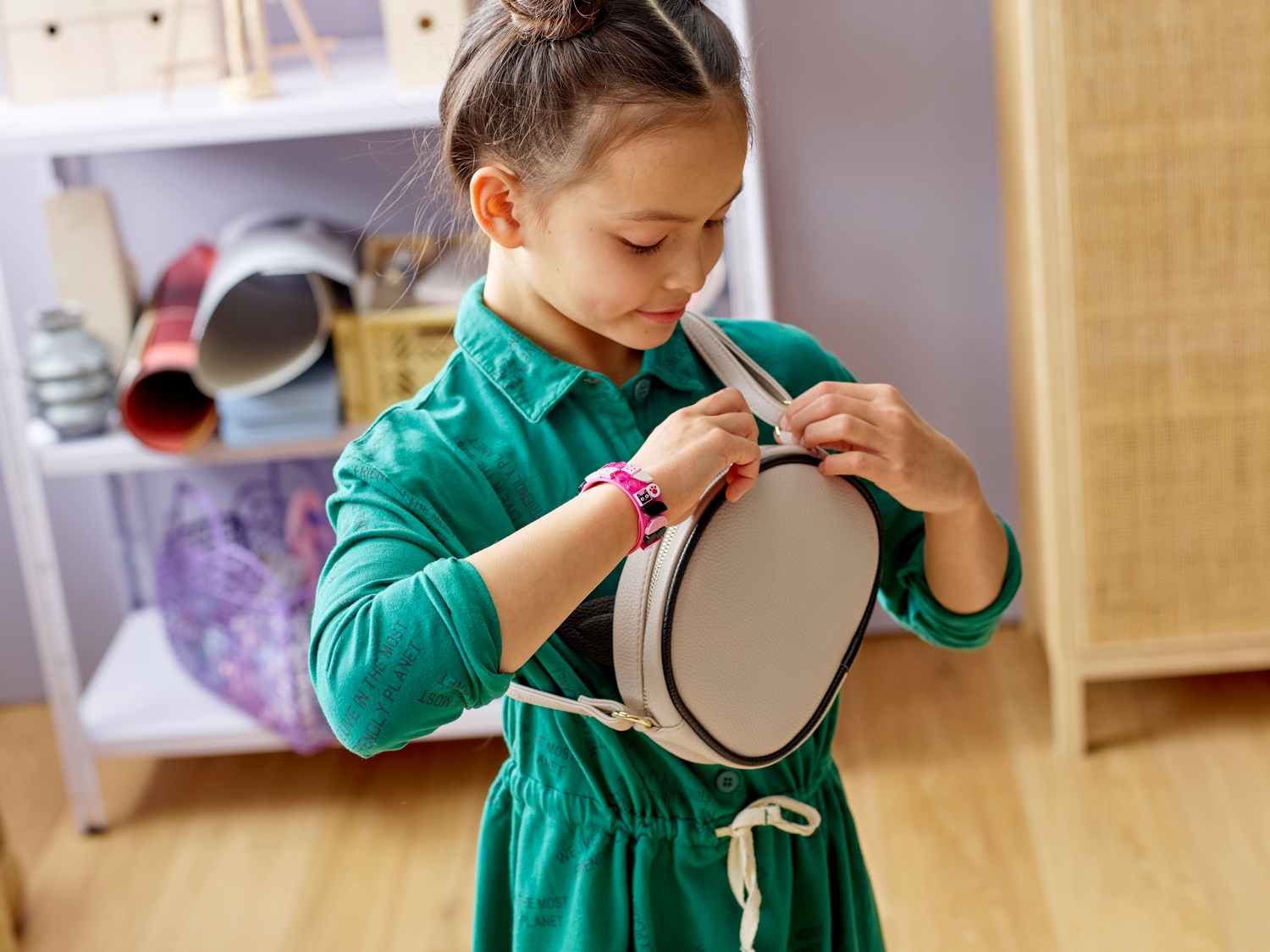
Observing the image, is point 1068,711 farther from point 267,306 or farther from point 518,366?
point 518,366

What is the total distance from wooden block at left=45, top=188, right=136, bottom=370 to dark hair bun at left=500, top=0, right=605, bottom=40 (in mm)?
1354

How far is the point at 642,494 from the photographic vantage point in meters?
0.77

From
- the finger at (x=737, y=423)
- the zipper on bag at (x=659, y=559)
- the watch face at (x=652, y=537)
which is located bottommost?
the zipper on bag at (x=659, y=559)

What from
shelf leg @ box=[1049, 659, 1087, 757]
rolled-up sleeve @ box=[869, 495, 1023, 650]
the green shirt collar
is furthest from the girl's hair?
shelf leg @ box=[1049, 659, 1087, 757]

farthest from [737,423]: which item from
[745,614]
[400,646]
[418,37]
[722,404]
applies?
[418,37]

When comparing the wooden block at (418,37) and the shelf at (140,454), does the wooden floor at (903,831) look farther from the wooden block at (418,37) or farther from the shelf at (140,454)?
the wooden block at (418,37)

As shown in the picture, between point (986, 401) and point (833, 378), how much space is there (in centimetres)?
145

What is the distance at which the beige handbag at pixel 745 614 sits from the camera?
81 cm

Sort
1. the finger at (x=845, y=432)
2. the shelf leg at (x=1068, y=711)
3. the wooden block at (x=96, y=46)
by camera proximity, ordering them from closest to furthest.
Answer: the finger at (x=845, y=432) → the wooden block at (x=96, y=46) → the shelf leg at (x=1068, y=711)

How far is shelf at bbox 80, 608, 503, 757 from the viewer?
2.09m

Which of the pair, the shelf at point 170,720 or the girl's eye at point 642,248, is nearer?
the girl's eye at point 642,248

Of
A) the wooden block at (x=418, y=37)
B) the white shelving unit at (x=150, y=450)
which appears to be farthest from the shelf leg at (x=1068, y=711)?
the wooden block at (x=418, y=37)

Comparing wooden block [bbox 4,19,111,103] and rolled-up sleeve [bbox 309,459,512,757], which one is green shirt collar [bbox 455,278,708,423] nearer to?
rolled-up sleeve [bbox 309,459,512,757]

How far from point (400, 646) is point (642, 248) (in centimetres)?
27
